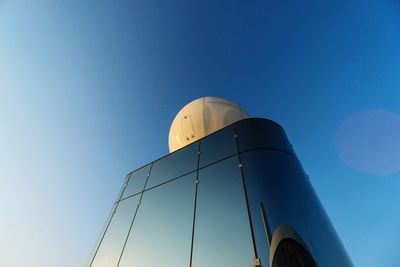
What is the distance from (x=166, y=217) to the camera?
10.6ft

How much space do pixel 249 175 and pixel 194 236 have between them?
1.06 m

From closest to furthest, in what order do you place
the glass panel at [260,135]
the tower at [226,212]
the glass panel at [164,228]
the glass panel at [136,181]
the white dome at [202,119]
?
1. the tower at [226,212]
2. the glass panel at [164,228]
3. the glass panel at [260,135]
4. the glass panel at [136,181]
5. the white dome at [202,119]

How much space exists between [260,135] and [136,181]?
293cm

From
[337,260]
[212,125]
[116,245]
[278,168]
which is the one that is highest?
[212,125]

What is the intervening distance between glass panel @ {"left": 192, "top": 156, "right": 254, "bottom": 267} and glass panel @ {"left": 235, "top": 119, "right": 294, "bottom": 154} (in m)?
0.37

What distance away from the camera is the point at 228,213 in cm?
261

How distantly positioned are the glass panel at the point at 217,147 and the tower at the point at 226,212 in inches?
0.8

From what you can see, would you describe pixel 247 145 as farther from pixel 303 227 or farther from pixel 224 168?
pixel 303 227

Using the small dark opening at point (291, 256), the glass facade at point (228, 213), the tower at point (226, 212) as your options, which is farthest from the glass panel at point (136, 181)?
the small dark opening at point (291, 256)

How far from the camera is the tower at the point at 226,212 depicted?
7.09 ft

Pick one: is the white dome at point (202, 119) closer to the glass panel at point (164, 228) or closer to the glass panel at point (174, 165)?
the glass panel at point (174, 165)

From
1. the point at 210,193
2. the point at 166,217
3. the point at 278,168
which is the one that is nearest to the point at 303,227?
the point at 278,168

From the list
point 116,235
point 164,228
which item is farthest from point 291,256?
point 116,235

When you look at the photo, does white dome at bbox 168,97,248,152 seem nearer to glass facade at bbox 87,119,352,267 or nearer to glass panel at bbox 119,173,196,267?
glass facade at bbox 87,119,352,267
